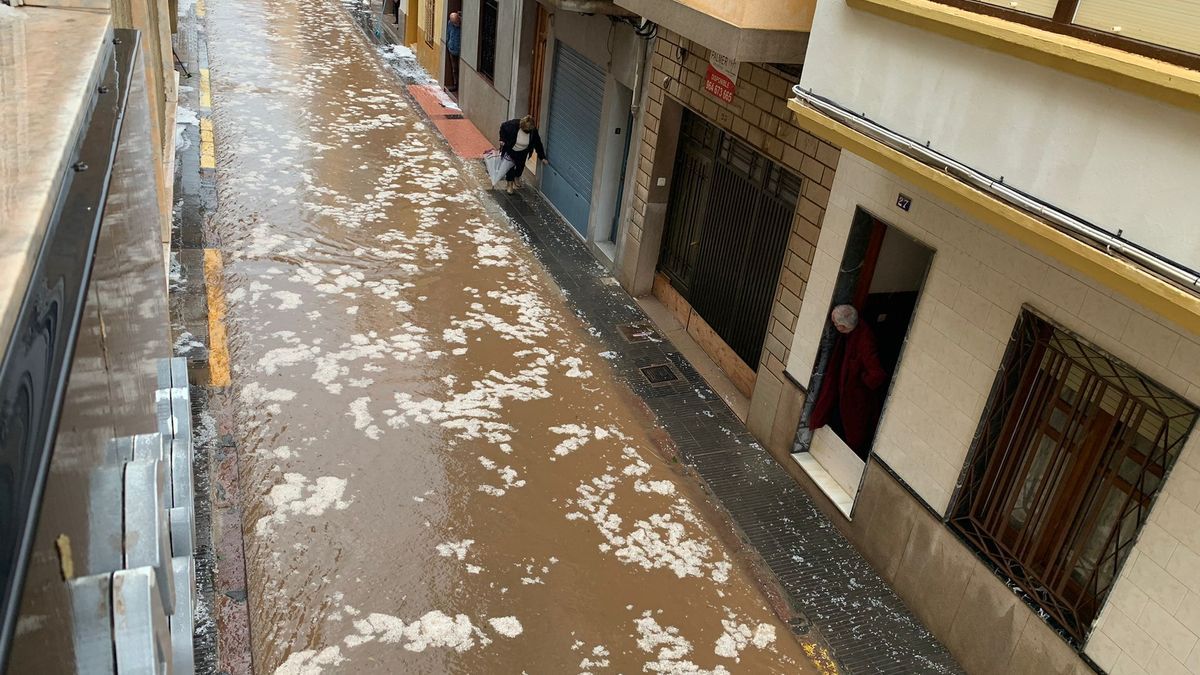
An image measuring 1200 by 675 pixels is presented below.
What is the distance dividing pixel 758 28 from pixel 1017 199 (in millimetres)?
3013

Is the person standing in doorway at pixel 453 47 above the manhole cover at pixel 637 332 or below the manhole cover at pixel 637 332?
above

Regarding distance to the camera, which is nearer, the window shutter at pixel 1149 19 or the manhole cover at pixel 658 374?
the window shutter at pixel 1149 19

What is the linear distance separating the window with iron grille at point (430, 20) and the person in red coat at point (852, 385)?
1514 cm

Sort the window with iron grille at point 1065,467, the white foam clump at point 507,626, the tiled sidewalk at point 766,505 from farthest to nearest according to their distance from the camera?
the tiled sidewalk at point 766,505 < the white foam clump at point 507,626 < the window with iron grille at point 1065,467

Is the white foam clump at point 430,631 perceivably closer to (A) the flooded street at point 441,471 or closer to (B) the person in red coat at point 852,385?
(A) the flooded street at point 441,471

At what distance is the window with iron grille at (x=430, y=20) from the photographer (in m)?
19.5

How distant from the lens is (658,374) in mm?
9000

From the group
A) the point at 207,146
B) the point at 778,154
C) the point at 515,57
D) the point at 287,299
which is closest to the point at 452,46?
the point at 515,57

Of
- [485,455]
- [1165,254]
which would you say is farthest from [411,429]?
[1165,254]

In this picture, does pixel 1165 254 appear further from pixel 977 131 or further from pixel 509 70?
pixel 509 70

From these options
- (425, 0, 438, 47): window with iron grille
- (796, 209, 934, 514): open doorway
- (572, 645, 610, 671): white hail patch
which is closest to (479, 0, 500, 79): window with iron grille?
(425, 0, 438, 47): window with iron grille

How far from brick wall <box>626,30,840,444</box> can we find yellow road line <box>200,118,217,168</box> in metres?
7.41

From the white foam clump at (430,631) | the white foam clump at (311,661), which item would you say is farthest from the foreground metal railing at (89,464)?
the white foam clump at (430,631)

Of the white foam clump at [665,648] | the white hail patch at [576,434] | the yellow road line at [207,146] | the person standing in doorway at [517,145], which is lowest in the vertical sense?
the white foam clump at [665,648]
